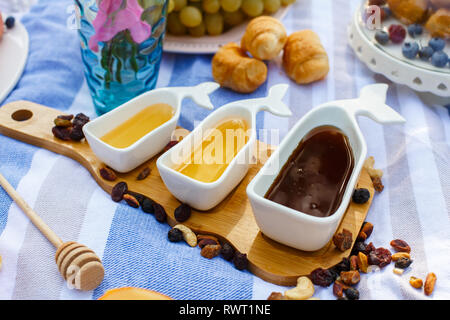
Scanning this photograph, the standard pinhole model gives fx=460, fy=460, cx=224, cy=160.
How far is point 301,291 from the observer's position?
66 centimetres

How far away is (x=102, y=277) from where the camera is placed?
667 millimetres

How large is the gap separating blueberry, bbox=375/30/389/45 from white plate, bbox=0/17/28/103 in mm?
859

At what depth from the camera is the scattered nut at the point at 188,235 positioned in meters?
0.75

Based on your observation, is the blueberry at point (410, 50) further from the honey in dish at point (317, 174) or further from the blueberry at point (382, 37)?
the honey in dish at point (317, 174)

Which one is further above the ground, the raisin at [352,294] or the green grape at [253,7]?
the green grape at [253,7]

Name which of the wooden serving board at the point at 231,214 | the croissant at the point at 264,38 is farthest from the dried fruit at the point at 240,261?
the croissant at the point at 264,38

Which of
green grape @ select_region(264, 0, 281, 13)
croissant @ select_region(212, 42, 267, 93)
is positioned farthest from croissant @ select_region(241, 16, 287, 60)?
green grape @ select_region(264, 0, 281, 13)

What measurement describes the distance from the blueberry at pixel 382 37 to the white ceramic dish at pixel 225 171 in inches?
13.5

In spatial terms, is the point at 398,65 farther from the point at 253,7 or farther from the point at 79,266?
the point at 79,266

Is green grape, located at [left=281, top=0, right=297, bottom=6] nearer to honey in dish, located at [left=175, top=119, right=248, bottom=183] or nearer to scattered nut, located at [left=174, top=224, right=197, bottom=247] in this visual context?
honey in dish, located at [left=175, top=119, right=248, bottom=183]

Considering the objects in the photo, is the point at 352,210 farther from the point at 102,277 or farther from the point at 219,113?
the point at 102,277

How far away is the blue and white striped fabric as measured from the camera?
0.68 m

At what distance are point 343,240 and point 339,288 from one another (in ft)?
0.24

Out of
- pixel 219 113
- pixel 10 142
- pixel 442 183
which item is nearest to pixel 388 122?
pixel 442 183
